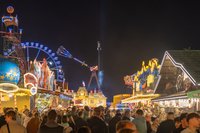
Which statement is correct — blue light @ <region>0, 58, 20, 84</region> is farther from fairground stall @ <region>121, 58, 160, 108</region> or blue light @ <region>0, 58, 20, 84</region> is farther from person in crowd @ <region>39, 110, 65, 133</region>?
person in crowd @ <region>39, 110, 65, 133</region>

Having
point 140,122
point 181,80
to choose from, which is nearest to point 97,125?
point 140,122

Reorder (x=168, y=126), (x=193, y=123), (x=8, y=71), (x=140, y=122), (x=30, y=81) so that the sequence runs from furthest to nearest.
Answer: (x=30, y=81), (x=8, y=71), (x=140, y=122), (x=168, y=126), (x=193, y=123)

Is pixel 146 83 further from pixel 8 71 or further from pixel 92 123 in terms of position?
pixel 92 123

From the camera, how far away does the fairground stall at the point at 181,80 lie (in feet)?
73.2

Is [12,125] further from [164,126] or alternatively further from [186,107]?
[186,107]

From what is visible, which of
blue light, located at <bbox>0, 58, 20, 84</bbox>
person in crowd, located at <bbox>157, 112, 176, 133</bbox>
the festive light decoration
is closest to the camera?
person in crowd, located at <bbox>157, 112, 176, 133</bbox>

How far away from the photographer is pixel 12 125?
802 centimetres

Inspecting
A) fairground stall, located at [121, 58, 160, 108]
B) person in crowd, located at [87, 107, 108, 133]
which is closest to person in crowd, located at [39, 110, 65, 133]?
person in crowd, located at [87, 107, 108, 133]

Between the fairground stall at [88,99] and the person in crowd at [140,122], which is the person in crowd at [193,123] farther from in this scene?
the fairground stall at [88,99]

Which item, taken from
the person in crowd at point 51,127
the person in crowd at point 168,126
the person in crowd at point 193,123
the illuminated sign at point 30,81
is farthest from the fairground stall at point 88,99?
the person in crowd at point 193,123

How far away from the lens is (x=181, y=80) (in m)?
26.0

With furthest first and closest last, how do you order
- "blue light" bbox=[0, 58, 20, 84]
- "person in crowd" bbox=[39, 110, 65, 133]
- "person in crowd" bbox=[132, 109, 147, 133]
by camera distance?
"blue light" bbox=[0, 58, 20, 84]
"person in crowd" bbox=[132, 109, 147, 133]
"person in crowd" bbox=[39, 110, 65, 133]

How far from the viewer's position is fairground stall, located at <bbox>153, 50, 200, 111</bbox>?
22297 mm

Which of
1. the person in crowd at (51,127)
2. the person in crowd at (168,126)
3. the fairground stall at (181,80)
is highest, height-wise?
the fairground stall at (181,80)
